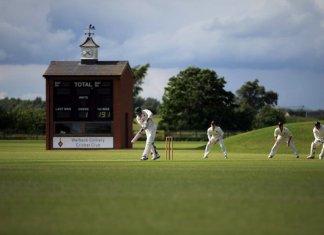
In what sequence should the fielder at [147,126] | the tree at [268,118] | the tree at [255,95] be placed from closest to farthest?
the fielder at [147,126] → the tree at [268,118] → the tree at [255,95]

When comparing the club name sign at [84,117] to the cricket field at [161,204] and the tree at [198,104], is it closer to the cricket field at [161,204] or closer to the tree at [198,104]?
the cricket field at [161,204]

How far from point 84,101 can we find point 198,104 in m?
58.3

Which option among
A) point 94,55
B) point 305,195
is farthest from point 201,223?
point 94,55

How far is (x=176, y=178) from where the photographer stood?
1948cm

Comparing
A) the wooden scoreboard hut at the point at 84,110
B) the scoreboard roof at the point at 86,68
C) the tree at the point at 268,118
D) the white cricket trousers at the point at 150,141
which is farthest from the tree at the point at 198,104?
the white cricket trousers at the point at 150,141

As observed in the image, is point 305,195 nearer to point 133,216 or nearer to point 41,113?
point 133,216

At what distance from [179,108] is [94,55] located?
51.8 meters

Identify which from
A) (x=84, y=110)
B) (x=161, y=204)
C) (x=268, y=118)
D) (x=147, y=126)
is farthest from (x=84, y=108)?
(x=268, y=118)

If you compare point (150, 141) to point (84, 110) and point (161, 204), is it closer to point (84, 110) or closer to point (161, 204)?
point (161, 204)

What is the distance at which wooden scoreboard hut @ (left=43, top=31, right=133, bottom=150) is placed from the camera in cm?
6225

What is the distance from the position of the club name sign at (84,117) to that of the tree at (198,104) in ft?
179

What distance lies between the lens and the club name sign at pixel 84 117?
62.2 meters

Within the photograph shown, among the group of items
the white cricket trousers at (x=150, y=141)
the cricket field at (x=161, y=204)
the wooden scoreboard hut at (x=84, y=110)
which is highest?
the wooden scoreboard hut at (x=84, y=110)

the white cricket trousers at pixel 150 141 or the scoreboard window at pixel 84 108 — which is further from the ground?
the scoreboard window at pixel 84 108
